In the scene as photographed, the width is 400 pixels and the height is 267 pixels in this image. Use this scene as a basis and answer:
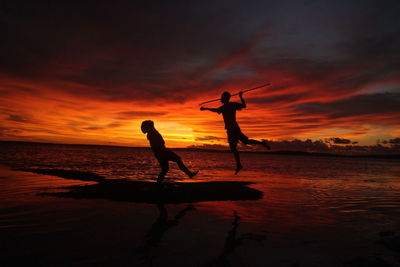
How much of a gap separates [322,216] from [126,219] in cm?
610

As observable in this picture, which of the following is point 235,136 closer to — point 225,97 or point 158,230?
point 225,97

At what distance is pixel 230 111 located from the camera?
10867mm

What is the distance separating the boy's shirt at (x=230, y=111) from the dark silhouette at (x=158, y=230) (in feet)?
13.8

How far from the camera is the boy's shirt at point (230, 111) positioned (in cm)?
1080

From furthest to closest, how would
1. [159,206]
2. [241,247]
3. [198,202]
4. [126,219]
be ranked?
[198,202] < [159,206] < [126,219] < [241,247]

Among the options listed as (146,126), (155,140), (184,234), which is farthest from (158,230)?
(146,126)

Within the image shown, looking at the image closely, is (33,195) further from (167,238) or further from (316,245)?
(316,245)

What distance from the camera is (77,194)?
32.3ft

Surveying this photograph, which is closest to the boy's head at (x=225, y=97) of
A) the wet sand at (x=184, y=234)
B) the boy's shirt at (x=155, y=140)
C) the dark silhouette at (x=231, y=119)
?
the dark silhouette at (x=231, y=119)

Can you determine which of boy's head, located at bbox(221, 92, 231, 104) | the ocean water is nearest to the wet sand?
the ocean water

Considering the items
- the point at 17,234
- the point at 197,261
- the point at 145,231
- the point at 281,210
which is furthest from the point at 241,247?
the point at 17,234

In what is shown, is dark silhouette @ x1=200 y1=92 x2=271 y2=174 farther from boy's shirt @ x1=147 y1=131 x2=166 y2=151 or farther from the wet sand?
the wet sand

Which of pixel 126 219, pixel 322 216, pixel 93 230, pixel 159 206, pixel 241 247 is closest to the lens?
pixel 241 247

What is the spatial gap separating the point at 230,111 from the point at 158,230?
6.46 meters
